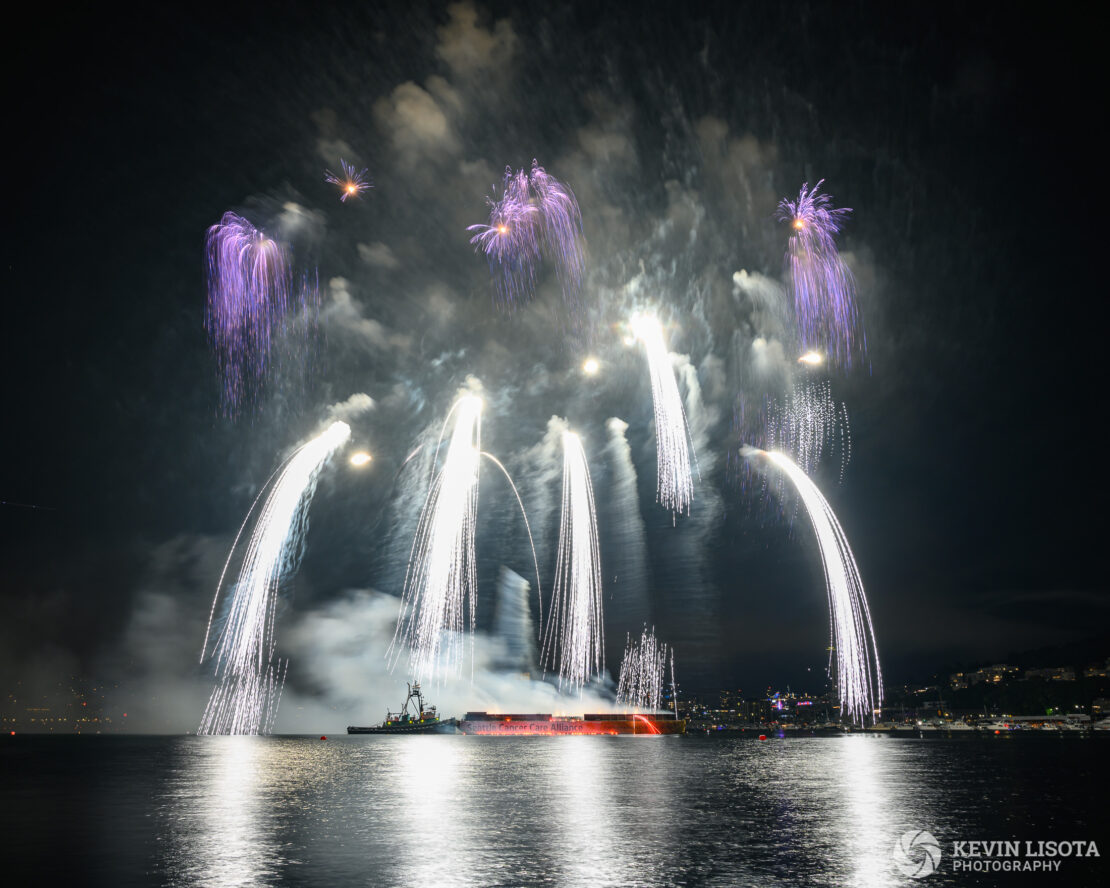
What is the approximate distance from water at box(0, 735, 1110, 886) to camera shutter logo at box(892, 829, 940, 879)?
0.40m

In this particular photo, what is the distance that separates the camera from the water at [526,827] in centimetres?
2036

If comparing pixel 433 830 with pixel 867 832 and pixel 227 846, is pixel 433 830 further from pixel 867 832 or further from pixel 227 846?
pixel 867 832

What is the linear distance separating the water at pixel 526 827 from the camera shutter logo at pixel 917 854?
15.6 inches

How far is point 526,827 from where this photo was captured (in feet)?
96.2

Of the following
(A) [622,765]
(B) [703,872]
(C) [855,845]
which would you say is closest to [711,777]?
(A) [622,765]

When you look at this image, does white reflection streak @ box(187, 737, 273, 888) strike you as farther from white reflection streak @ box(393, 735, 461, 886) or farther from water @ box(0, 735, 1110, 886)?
white reflection streak @ box(393, 735, 461, 886)

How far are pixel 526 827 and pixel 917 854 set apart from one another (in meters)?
14.0

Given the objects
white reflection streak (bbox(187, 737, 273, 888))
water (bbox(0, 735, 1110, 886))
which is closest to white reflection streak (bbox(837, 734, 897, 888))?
water (bbox(0, 735, 1110, 886))

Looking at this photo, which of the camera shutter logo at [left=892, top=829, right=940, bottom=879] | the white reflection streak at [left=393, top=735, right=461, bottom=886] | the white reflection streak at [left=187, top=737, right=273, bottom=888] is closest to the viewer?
the white reflection streak at [left=187, top=737, right=273, bottom=888]

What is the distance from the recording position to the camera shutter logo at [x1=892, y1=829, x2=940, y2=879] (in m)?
20.9

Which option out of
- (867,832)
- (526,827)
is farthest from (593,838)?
(867,832)

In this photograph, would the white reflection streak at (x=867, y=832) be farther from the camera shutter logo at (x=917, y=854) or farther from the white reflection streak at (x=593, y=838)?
the white reflection streak at (x=593, y=838)

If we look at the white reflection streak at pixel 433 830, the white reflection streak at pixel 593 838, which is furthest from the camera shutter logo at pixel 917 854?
the white reflection streak at pixel 433 830

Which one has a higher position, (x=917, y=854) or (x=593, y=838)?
(x=917, y=854)
